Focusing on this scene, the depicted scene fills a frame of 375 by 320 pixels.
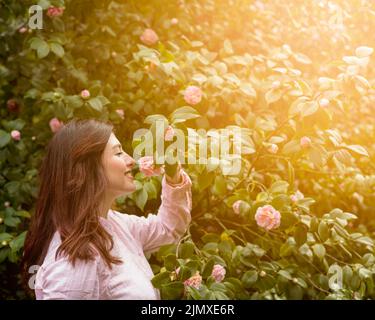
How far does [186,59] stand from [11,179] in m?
0.79

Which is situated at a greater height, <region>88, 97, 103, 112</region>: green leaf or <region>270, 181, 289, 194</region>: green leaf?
<region>88, 97, 103, 112</region>: green leaf

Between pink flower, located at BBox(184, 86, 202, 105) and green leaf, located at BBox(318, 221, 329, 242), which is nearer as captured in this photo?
green leaf, located at BBox(318, 221, 329, 242)

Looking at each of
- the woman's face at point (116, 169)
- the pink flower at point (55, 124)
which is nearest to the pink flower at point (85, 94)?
the pink flower at point (55, 124)

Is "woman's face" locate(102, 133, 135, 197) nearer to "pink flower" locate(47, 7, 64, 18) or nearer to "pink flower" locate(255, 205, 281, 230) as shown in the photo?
"pink flower" locate(255, 205, 281, 230)

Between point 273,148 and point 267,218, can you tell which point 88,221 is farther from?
point 273,148

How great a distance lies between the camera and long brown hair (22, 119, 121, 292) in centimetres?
151

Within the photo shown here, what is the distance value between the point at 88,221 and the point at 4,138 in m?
0.99

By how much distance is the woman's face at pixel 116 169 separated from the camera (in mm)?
1574

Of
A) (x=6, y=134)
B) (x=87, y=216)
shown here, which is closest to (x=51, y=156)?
(x=87, y=216)

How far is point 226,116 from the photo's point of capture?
2445 millimetres

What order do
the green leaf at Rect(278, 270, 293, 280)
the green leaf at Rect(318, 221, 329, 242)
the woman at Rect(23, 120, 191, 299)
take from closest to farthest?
the woman at Rect(23, 120, 191, 299)
the green leaf at Rect(318, 221, 329, 242)
the green leaf at Rect(278, 270, 293, 280)
